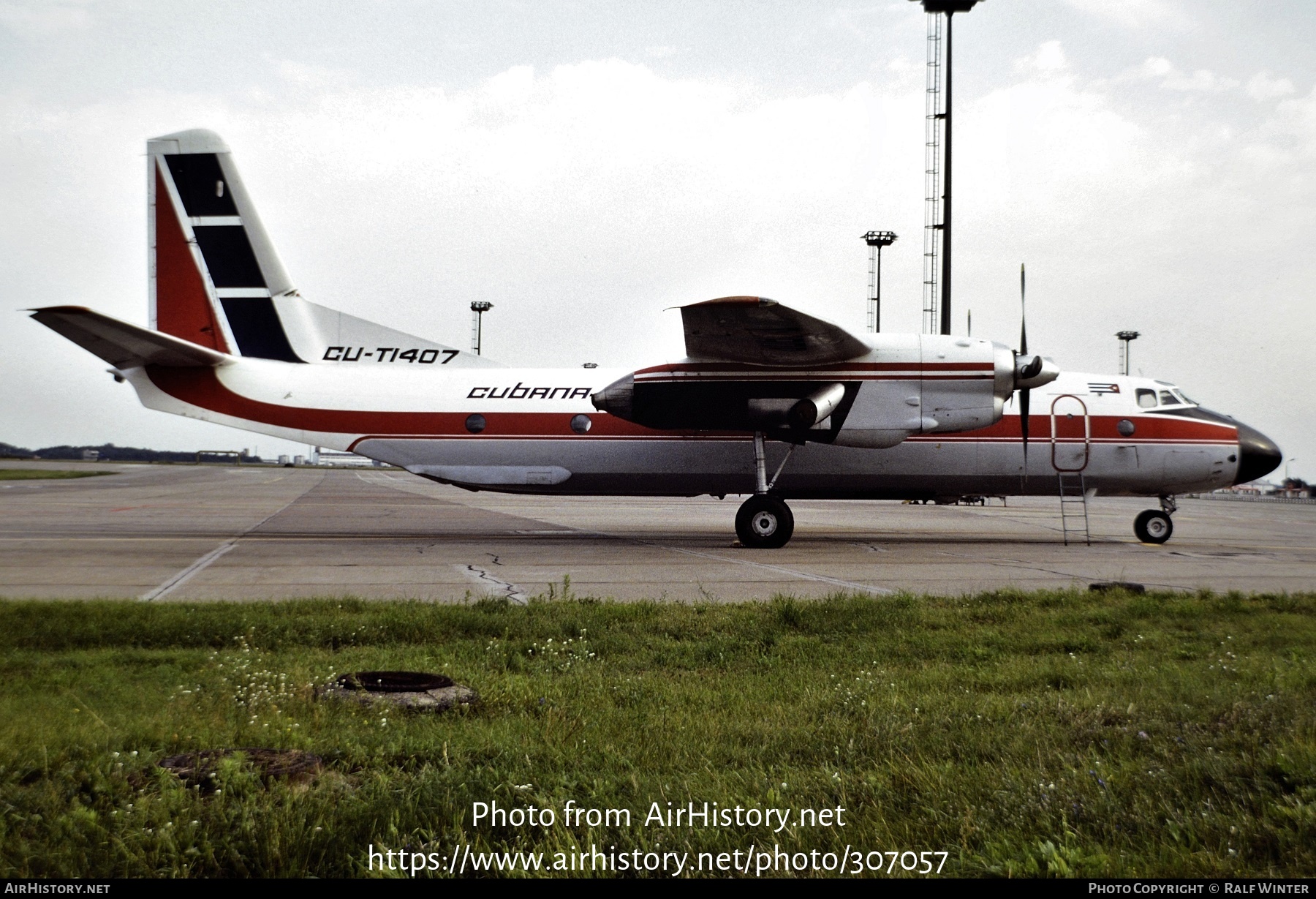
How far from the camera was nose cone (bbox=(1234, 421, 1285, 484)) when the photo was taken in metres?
18.2

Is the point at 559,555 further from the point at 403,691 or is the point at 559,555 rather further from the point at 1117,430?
the point at 1117,430

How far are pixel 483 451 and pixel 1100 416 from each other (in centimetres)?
1233

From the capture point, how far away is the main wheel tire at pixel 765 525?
16391 millimetres

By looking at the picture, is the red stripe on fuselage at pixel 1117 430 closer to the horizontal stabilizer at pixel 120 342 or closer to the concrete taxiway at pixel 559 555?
the concrete taxiway at pixel 559 555

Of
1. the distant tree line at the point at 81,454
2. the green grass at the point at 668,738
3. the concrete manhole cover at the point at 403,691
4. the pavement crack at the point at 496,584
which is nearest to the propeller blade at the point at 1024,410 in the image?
the green grass at the point at 668,738

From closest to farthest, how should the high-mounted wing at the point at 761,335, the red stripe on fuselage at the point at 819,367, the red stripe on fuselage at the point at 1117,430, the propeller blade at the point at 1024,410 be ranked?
the high-mounted wing at the point at 761,335 → the red stripe on fuselage at the point at 819,367 → the propeller blade at the point at 1024,410 → the red stripe on fuselage at the point at 1117,430

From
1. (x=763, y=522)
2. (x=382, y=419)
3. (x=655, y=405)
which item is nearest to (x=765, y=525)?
(x=763, y=522)

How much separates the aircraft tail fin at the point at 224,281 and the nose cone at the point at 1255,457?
16.1 metres

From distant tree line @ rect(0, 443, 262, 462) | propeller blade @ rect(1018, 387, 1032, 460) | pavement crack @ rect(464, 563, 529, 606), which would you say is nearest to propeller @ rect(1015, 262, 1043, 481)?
propeller blade @ rect(1018, 387, 1032, 460)

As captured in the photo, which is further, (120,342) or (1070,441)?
(1070,441)

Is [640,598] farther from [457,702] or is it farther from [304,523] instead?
[304,523]

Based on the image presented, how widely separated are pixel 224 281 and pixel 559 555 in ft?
30.6

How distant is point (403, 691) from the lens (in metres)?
5.15

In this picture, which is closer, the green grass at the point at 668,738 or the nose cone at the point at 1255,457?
the green grass at the point at 668,738
